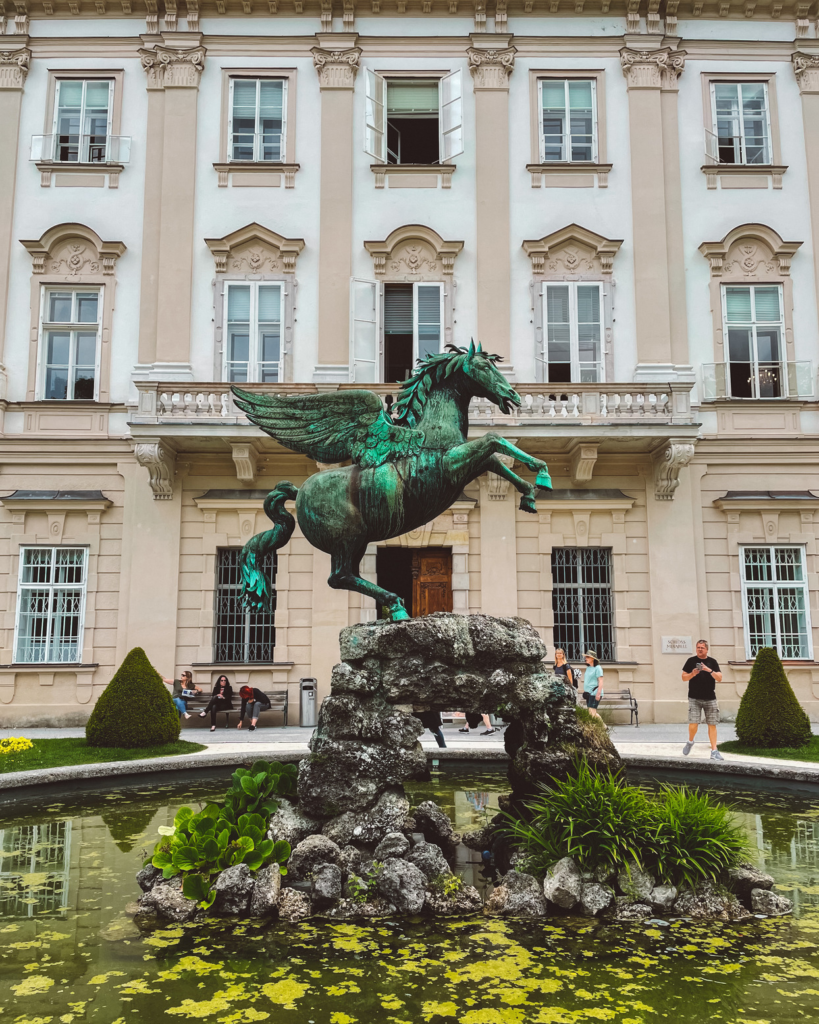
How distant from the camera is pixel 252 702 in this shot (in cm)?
1578

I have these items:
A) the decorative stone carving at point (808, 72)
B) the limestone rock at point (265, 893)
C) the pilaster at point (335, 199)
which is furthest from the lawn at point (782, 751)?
the decorative stone carving at point (808, 72)

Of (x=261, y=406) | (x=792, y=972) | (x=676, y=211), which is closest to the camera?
(x=792, y=972)

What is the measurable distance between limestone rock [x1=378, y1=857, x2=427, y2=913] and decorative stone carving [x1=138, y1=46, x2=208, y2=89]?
1794cm

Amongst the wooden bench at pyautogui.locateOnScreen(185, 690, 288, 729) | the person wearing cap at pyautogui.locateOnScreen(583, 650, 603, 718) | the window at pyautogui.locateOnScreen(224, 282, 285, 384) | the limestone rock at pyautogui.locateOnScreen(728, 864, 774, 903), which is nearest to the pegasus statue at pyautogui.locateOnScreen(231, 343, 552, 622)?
the limestone rock at pyautogui.locateOnScreen(728, 864, 774, 903)

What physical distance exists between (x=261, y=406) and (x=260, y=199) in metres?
12.9

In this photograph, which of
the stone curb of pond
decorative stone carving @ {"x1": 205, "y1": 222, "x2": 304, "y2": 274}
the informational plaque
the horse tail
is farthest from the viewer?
decorative stone carving @ {"x1": 205, "y1": 222, "x2": 304, "y2": 274}

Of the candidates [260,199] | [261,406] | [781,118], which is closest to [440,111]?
[260,199]

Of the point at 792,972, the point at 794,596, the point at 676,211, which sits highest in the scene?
the point at 676,211

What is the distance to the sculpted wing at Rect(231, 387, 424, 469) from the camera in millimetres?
6574

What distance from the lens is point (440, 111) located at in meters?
18.3

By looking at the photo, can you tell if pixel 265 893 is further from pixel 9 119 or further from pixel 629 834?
pixel 9 119

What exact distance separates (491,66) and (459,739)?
1430 cm

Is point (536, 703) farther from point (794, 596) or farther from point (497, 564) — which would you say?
point (794, 596)

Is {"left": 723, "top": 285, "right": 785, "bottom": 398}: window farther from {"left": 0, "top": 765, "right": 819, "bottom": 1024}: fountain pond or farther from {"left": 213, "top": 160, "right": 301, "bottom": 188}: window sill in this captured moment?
{"left": 0, "top": 765, "right": 819, "bottom": 1024}: fountain pond
